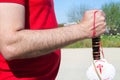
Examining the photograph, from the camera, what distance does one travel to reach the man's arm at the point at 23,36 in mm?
1647

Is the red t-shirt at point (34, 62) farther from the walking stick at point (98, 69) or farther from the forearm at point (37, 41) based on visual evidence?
the walking stick at point (98, 69)

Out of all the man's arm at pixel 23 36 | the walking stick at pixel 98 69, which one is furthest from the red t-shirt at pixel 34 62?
the walking stick at pixel 98 69

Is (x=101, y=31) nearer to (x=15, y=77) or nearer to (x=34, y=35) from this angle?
(x=34, y=35)

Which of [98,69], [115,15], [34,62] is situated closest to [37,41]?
[34,62]

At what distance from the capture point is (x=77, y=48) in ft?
46.9

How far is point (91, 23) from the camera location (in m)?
1.71

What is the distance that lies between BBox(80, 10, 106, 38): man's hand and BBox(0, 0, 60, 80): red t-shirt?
0.78ft

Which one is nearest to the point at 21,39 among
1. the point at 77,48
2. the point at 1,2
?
the point at 1,2

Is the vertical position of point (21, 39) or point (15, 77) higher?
point (21, 39)

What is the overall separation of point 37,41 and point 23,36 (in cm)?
6

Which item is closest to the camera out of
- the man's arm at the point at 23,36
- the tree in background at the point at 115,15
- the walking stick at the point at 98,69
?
the man's arm at the point at 23,36

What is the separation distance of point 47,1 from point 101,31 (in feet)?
1.07

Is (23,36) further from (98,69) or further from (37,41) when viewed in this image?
(98,69)

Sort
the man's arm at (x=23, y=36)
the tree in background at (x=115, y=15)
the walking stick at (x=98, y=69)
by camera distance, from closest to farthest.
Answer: the man's arm at (x=23, y=36) → the walking stick at (x=98, y=69) → the tree in background at (x=115, y=15)
